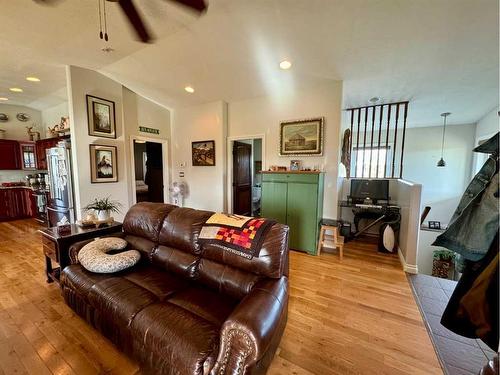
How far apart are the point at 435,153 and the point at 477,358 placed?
5565 mm

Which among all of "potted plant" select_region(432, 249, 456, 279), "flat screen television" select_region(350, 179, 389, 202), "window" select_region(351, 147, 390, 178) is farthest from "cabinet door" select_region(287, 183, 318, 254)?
"window" select_region(351, 147, 390, 178)

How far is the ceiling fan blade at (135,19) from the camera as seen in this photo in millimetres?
1583

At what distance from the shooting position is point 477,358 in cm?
153

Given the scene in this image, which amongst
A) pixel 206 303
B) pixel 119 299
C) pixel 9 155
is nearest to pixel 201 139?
pixel 119 299

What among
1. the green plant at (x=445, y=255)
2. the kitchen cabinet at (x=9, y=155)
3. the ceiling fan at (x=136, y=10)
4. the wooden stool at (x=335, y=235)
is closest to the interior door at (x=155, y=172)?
the kitchen cabinet at (x=9, y=155)

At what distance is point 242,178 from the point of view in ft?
17.3

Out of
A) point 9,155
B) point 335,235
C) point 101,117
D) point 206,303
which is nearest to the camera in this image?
point 206,303

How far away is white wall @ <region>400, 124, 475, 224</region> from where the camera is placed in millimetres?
5234

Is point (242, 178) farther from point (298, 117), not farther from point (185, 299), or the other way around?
point (185, 299)

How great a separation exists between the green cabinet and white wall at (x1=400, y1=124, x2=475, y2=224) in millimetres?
4162

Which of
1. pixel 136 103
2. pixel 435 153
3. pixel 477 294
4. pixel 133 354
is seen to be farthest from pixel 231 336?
pixel 435 153

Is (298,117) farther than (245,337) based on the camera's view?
Yes

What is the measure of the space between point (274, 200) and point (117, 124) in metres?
3.51

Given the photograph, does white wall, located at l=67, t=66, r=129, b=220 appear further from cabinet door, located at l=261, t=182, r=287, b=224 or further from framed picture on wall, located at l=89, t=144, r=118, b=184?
cabinet door, located at l=261, t=182, r=287, b=224
